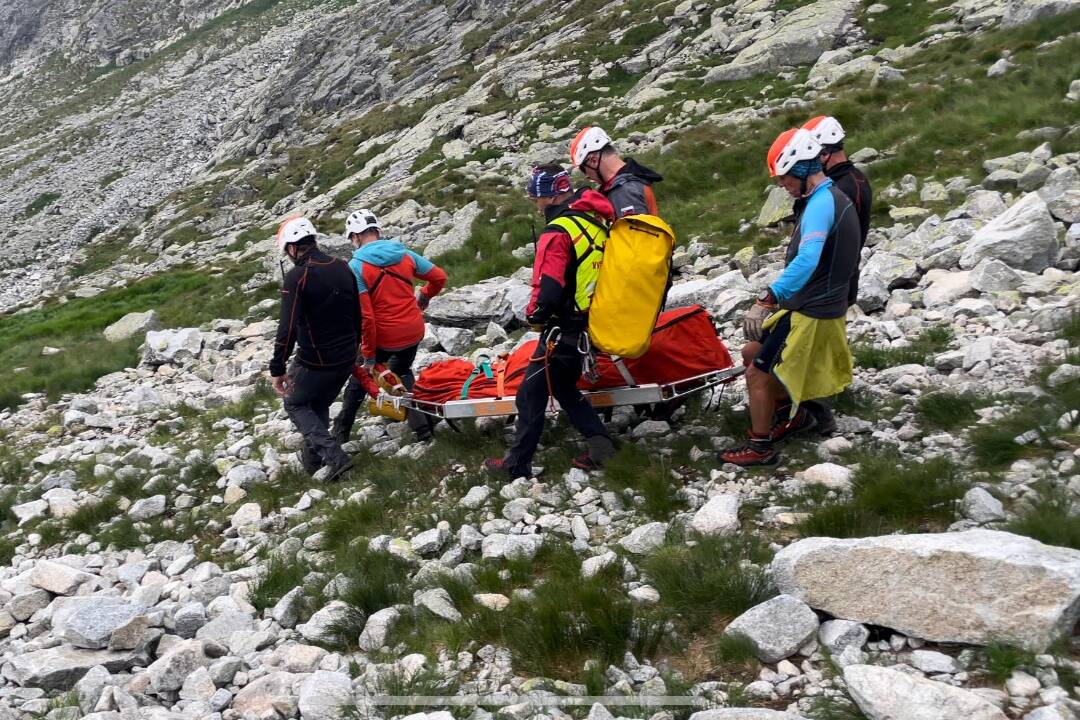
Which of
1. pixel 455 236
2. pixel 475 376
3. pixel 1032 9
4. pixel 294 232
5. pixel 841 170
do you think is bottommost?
pixel 1032 9

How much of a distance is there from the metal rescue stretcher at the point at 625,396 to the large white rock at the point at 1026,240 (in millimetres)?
3770

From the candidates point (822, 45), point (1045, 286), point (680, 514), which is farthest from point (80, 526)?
point (822, 45)

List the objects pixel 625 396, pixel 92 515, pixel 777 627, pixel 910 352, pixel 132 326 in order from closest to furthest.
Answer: pixel 777 627 → pixel 625 396 → pixel 910 352 → pixel 92 515 → pixel 132 326

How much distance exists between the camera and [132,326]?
19562 millimetres

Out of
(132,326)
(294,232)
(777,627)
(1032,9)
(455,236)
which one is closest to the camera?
(777,627)

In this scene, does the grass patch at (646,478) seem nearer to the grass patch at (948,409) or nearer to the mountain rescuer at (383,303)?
the grass patch at (948,409)

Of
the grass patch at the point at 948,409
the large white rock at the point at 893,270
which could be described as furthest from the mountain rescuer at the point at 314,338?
the large white rock at the point at 893,270

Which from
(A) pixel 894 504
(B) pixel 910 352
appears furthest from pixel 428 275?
(A) pixel 894 504

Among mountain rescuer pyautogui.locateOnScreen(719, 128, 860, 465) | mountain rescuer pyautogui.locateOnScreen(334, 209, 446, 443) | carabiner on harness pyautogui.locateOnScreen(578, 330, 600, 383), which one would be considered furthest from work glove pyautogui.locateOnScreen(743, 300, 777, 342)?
mountain rescuer pyautogui.locateOnScreen(334, 209, 446, 443)

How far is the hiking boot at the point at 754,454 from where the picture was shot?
6168 millimetres

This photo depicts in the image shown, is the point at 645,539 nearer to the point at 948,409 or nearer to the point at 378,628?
the point at 378,628

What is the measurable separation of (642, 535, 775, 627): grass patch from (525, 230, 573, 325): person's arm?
7.40ft

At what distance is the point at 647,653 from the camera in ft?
13.8

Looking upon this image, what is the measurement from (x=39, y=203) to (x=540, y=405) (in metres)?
63.2
